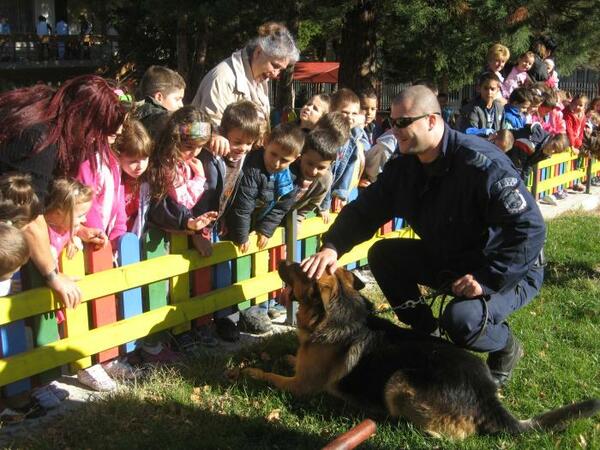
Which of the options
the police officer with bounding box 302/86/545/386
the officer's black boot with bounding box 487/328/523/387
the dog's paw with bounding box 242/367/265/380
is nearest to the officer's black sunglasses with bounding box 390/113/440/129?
the police officer with bounding box 302/86/545/386

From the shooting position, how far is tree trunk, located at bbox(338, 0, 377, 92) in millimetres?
11789

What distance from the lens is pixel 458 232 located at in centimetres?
393

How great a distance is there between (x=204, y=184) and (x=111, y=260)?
83cm

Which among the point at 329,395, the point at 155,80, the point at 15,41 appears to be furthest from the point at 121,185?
the point at 15,41

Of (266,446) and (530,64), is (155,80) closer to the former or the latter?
(266,446)

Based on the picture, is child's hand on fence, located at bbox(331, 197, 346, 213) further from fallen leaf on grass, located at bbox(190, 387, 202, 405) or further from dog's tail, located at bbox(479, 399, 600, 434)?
dog's tail, located at bbox(479, 399, 600, 434)

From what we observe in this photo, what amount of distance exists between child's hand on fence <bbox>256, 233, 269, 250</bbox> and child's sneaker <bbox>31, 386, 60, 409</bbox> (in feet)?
5.80

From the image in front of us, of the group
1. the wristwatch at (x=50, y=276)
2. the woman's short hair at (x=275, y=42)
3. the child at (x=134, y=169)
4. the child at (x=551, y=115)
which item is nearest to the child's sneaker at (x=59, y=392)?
the wristwatch at (x=50, y=276)

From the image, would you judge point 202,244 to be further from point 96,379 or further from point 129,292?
point 96,379

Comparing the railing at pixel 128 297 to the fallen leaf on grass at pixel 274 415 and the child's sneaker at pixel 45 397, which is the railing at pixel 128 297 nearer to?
the child's sneaker at pixel 45 397

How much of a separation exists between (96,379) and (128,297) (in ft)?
1.68

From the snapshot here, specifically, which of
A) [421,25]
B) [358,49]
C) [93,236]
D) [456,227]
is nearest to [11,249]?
[93,236]

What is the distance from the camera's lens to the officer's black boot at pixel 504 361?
13.3 feet

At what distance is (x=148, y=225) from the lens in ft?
13.8
